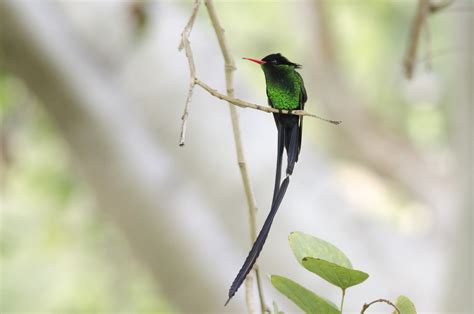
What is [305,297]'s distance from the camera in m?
0.28

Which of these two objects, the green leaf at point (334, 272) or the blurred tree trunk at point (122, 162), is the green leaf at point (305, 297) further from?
the blurred tree trunk at point (122, 162)

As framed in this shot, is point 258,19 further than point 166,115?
Yes

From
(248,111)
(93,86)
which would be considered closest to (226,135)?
(248,111)

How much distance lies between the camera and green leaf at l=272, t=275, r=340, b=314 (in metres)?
0.28

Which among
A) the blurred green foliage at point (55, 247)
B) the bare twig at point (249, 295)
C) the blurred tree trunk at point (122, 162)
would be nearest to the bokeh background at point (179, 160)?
the blurred tree trunk at point (122, 162)

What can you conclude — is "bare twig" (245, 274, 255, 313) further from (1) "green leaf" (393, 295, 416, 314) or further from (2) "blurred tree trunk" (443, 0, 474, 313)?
(2) "blurred tree trunk" (443, 0, 474, 313)

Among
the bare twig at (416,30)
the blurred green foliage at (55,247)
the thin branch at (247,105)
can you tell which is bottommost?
the blurred green foliage at (55,247)

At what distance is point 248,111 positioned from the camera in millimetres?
824

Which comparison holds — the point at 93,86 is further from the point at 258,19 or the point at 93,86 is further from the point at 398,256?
the point at 258,19

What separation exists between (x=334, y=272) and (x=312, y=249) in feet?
0.04

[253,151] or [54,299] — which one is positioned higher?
[253,151]

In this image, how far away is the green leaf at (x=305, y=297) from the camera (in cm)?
28

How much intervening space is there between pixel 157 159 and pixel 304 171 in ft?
0.59

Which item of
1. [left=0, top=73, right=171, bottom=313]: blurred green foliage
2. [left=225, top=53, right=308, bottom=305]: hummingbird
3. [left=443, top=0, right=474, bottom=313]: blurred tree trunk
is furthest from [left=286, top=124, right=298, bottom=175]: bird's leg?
[left=0, top=73, right=171, bottom=313]: blurred green foliage
